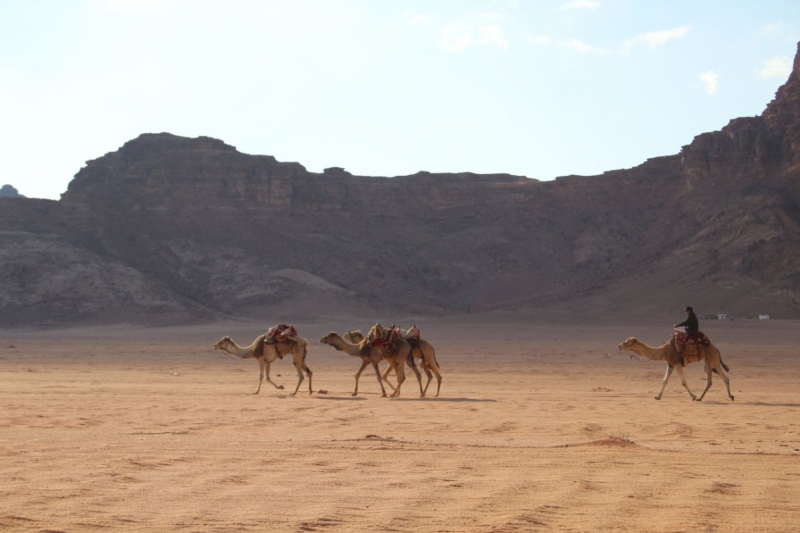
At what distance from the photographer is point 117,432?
12.6 m

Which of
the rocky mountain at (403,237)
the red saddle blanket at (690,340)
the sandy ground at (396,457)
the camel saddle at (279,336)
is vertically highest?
the rocky mountain at (403,237)

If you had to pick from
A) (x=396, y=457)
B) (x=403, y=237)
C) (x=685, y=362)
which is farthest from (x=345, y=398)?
(x=403, y=237)

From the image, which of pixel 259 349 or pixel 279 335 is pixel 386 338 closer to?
pixel 279 335

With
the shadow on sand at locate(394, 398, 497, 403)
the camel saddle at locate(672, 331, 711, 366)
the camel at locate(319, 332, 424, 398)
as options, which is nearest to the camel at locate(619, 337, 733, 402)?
the camel saddle at locate(672, 331, 711, 366)

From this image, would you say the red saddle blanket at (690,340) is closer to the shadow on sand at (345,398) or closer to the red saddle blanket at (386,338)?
the red saddle blanket at (386,338)

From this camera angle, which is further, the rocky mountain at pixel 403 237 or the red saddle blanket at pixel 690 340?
the rocky mountain at pixel 403 237

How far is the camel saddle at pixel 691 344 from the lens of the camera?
741 inches

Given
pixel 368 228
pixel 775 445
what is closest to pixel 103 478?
pixel 775 445

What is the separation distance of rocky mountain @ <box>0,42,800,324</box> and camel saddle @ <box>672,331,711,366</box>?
50.3 metres

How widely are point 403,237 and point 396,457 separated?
91524 mm

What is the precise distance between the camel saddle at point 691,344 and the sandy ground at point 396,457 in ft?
3.10

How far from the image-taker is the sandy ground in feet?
25.5

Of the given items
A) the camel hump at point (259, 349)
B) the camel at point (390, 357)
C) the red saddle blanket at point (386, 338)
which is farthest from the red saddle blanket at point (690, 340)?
the camel hump at point (259, 349)

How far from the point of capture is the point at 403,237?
10219 cm
